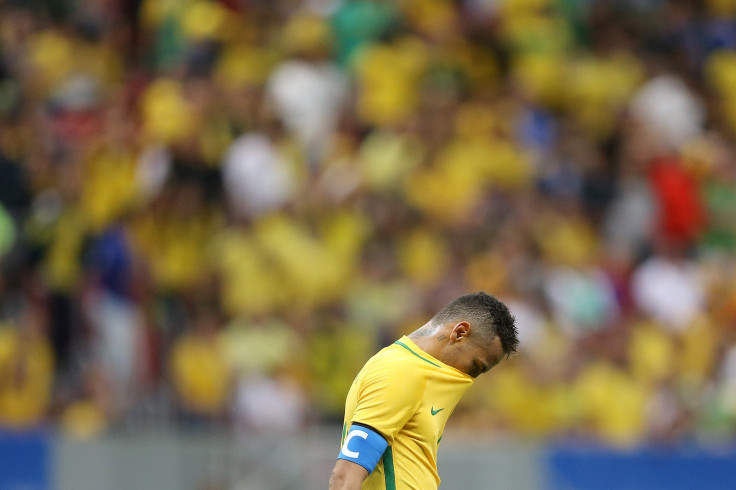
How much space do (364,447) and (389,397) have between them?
0.66 feet

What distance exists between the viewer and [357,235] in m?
11.5

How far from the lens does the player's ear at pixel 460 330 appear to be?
15.6 ft

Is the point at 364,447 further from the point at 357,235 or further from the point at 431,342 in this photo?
the point at 357,235

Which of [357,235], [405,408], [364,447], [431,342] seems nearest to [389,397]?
[405,408]

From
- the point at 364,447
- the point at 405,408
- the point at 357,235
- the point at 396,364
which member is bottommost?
the point at 364,447

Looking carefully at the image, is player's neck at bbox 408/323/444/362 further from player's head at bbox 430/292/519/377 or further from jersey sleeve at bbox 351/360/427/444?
jersey sleeve at bbox 351/360/427/444

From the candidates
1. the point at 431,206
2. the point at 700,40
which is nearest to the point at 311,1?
the point at 431,206

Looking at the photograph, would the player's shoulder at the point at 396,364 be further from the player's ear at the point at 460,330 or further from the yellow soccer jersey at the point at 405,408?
the player's ear at the point at 460,330

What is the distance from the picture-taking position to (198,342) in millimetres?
11203

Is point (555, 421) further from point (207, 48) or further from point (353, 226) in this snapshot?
point (207, 48)

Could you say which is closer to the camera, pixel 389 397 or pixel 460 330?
pixel 389 397

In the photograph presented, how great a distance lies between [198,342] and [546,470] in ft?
10.5

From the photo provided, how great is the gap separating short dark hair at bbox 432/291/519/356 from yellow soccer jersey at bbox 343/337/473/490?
19 cm

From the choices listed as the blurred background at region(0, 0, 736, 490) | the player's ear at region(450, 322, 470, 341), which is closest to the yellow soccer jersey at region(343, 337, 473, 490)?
the player's ear at region(450, 322, 470, 341)
